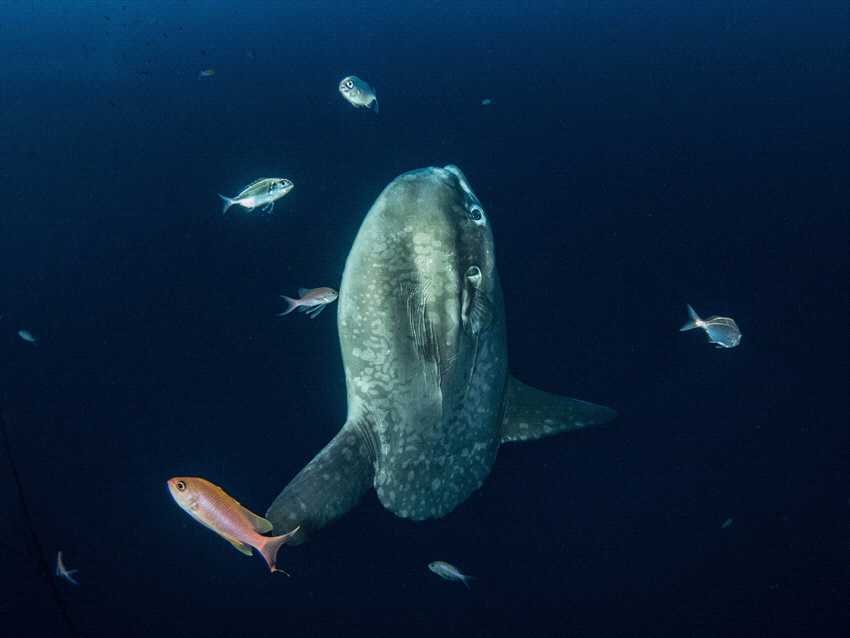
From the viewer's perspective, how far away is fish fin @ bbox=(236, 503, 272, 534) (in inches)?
72.2

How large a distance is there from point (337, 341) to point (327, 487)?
2.85m

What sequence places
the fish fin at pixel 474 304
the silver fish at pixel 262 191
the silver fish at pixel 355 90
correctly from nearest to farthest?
the fish fin at pixel 474 304, the silver fish at pixel 262 191, the silver fish at pixel 355 90

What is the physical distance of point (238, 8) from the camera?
20.5 ft

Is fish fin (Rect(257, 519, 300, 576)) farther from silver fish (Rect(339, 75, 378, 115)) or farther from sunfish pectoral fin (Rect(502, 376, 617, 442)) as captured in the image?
silver fish (Rect(339, 75, 378, 115))

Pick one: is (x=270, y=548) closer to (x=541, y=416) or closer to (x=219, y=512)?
(x=219, y=512)

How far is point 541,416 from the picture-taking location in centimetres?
321

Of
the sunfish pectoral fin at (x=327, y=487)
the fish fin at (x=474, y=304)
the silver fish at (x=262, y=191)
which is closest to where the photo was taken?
the sunfish pectoral fin at (x=327, y=487)

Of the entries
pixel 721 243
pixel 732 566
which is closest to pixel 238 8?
pixel 721 243

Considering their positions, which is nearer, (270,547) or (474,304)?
(270,547)

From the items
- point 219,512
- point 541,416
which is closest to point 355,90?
point 541,416

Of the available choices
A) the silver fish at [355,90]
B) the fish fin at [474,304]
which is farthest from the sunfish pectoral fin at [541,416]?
the silver fish at [355,90]

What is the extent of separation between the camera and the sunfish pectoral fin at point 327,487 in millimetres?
2088

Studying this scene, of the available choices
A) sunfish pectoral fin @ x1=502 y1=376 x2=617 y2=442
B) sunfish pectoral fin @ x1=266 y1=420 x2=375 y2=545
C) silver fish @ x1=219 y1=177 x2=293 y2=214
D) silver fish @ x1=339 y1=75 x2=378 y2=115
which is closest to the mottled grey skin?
sunfish pectoral fin @ x1=266 y1=420 x2=375 y2=545

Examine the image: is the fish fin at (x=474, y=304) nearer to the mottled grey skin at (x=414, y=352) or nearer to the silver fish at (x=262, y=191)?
the mottled grey skin at (x=414, y=352)
